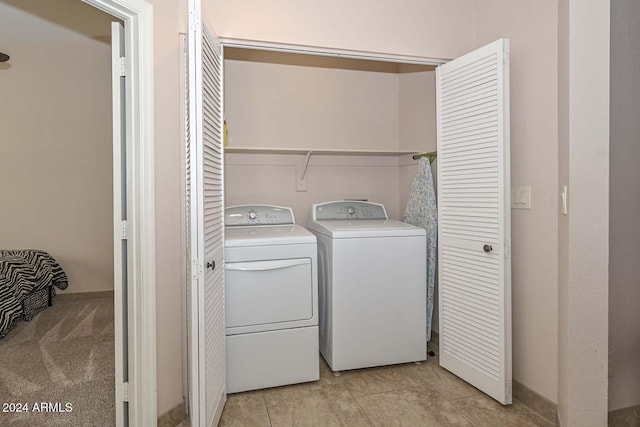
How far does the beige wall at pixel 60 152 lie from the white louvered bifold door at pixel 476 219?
11.5ft

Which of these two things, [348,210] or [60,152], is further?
[60,152]

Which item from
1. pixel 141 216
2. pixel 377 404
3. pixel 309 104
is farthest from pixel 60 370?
pixel 309 104

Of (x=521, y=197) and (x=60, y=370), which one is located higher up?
(x=521, y=197)

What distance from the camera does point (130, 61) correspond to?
165 centimetres

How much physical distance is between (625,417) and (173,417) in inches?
86.9

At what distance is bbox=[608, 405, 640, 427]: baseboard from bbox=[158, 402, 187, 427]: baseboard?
2.10 metres

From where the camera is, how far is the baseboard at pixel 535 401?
1.86m

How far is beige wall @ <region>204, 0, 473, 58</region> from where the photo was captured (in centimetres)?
206

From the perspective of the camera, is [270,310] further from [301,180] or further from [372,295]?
[301,180]

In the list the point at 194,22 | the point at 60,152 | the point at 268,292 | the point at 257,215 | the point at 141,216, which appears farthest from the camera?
the point at 60,152

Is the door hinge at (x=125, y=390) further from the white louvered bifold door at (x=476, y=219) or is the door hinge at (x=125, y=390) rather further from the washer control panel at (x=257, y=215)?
the white louvered bifold door at (x=476, y=219)

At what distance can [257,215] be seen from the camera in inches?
112

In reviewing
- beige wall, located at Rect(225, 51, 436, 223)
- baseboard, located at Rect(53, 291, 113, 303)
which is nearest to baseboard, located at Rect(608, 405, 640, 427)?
beige wall, located at Rect(225, 51, 436, 223)

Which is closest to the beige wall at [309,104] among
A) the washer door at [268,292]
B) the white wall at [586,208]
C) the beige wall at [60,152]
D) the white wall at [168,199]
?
the white wall at [168,199]
